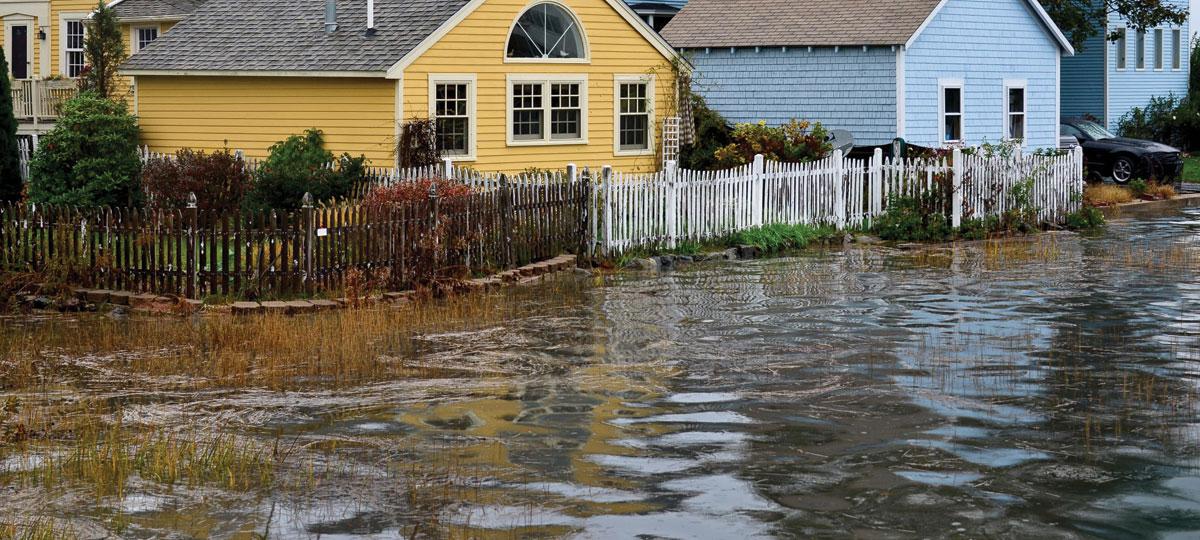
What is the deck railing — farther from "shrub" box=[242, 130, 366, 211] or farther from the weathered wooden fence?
the weathered wooden fence

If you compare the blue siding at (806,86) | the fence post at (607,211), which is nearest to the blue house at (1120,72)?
the blue siding at (806,86)

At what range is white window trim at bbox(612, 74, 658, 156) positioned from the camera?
30.9 meters

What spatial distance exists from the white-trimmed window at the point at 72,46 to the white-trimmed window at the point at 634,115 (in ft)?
51.7

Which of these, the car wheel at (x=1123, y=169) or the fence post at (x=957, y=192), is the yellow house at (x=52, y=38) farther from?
the car wheel at (x=1123, y=169)

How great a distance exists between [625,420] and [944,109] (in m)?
24.6

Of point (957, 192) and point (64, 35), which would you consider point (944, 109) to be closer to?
point (957, 192)

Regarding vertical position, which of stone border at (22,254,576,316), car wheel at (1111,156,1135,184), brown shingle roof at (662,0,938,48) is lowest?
stone border at (22,254,576,316)

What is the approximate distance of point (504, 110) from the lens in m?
28.9

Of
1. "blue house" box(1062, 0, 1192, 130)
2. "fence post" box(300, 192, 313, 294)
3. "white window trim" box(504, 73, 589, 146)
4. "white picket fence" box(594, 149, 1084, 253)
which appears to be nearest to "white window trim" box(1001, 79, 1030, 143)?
"white picket fence" box(594, 149, 1084, 253)

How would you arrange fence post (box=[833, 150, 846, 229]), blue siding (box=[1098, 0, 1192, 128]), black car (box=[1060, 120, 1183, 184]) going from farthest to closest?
blue siding (box=[1098, 0, 1192, 128]), black car (box=[1060, 120, 1183, 184]), fence post (box=[833, 150, 846, 229])

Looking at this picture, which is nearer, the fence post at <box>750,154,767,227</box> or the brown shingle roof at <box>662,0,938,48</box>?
the fence post at <box>750,154,767,227</box>

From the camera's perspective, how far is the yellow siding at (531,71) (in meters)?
27.7

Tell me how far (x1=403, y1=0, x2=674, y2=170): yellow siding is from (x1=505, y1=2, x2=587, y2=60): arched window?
0.18 m

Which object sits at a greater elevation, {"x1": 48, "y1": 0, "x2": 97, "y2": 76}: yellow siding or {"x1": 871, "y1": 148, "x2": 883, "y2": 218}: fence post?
{"x1": 48, "y1": 0, "x2": 97, "y2": 76}: yellow siding
